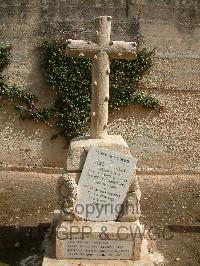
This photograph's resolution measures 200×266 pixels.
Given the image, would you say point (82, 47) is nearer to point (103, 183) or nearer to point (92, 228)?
point (103, 183)

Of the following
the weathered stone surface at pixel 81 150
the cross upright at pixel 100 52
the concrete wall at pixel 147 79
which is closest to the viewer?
the cross upright at pixel 100 52

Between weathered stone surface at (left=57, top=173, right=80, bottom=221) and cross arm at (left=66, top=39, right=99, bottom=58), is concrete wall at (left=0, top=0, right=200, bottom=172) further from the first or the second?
weathered stone surface at (left=57, top=173, right=80, bottom=221)

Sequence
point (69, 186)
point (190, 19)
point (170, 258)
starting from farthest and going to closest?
point (190, 19)
point (170, 258)
point (69, 186)

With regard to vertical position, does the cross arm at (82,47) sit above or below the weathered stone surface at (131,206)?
above

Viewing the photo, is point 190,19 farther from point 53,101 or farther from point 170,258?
point 170,258

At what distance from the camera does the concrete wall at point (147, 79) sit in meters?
8.55

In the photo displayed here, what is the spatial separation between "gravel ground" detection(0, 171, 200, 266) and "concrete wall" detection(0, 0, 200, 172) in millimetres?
537

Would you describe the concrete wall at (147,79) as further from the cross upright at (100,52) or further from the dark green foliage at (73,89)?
the cross upright at (100,52)

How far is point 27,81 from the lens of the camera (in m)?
8.86

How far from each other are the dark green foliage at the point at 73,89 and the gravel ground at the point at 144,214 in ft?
4.18

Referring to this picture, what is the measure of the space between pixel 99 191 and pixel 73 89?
3.91m

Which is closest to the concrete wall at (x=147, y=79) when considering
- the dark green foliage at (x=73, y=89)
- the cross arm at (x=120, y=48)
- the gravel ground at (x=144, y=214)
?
the dark green foliage at (x=73, y=89)

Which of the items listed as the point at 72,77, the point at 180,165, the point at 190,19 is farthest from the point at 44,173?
the point at 190,19

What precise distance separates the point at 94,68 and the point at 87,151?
104cm
